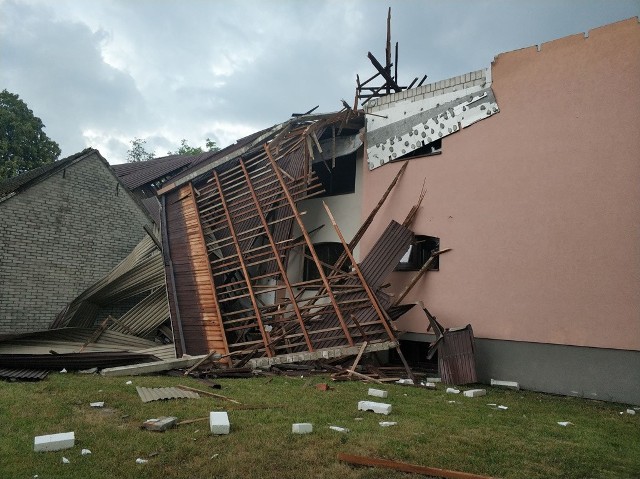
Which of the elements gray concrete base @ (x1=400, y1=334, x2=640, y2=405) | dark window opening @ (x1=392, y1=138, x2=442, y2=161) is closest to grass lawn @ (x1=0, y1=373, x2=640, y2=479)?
gray concrete base @ (x1=400, y1=334, x2=640, y2=405)

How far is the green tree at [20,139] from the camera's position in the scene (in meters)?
27.0

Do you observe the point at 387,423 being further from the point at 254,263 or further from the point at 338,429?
the point at 254,263

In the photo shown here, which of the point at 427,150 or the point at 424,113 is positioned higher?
the point at 424,113

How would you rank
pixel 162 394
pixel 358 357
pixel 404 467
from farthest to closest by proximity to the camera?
pixel 358 357
pixel 162 394
pixel 404 467

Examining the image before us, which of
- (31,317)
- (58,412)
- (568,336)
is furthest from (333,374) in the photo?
(31,317)

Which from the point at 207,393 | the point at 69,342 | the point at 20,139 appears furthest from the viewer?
the point at 20,139

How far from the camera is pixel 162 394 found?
666cm

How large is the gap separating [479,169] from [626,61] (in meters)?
3.14

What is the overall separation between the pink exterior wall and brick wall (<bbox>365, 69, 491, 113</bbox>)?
370 millimetres

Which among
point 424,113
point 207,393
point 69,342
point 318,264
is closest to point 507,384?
point 318,264

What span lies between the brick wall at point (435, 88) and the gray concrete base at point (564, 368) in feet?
18.0

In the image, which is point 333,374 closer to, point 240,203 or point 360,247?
point 360,247

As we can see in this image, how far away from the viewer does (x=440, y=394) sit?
26.3ft

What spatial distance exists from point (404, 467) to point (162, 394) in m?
3.95
